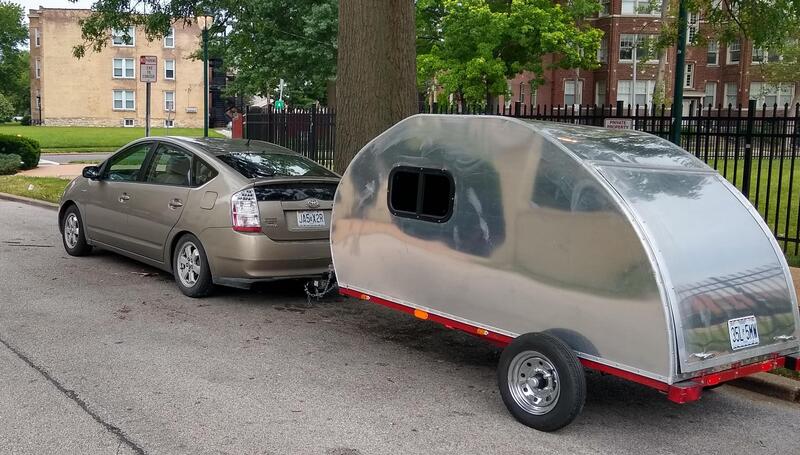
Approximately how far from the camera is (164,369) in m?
5.62

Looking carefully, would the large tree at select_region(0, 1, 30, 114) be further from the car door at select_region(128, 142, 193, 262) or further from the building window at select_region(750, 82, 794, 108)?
the car door at select_region(128, 142, 193, 262)

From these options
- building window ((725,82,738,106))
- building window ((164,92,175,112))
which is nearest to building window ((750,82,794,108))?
building window ((725,82,738,106))

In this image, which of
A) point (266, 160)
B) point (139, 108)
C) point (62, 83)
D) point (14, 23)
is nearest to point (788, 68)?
point (266, 160)

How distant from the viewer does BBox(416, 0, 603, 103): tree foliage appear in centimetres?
3197

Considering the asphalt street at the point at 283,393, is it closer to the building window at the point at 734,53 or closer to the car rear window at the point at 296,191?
the car rear window at the point at 296,191

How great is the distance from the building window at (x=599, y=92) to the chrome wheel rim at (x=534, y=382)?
159 feet

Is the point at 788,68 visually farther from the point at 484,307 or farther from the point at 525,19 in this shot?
the point at 484,307

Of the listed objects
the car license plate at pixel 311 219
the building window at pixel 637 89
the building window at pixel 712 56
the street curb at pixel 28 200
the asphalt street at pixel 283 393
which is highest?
the building window at pixel 712 56

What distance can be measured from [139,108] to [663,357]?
71.1 meters

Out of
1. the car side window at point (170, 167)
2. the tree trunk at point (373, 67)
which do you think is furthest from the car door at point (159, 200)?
the tree trunk at point (373, 67)

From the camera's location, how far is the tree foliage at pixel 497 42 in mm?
31969

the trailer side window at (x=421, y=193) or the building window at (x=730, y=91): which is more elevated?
the building window at (x=730, y=91)

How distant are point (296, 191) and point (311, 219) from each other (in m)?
0.33

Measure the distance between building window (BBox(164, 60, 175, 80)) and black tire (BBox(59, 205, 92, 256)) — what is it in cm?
6309
